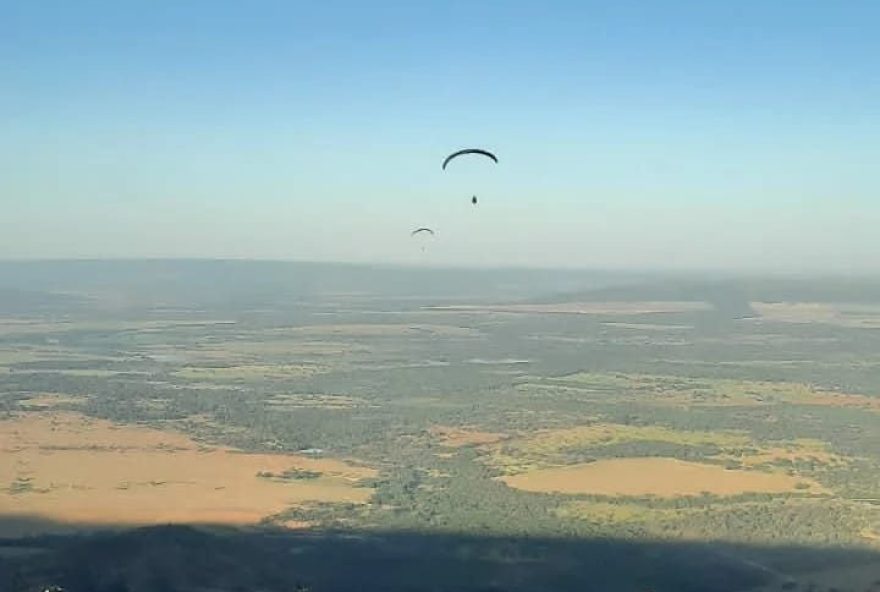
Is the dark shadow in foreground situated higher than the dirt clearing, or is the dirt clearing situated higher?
the dark shadow in foreground

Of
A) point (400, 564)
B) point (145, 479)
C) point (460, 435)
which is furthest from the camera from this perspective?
point (460, 435)

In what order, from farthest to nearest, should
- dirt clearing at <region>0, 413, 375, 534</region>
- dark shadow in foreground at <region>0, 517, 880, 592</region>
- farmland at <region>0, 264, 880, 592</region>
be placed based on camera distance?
dirt clearing at <region>0, 413, 375, 534</region>
farmland at <region>0, 264, 880, 592</region>
dark shadow in foreground at <region>0, 517, 880, 592</region>

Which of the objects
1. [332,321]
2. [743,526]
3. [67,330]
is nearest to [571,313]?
[332,321]

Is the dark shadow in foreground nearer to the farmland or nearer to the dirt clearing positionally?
the farmland

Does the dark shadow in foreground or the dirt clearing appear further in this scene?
the dirt clearing

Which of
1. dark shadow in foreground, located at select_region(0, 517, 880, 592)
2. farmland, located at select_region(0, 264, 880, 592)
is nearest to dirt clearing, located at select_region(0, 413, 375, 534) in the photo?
farmland, located at select_region(0, 264, 880, 592)

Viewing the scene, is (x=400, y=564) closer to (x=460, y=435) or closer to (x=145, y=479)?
(x=145, y=479)

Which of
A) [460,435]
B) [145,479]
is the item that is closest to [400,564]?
[145,479]

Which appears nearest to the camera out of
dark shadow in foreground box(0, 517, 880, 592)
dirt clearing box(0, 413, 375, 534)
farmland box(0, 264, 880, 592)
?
dark shadow in foreground box(0, 517, 880, 592)

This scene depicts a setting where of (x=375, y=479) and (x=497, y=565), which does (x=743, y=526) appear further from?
(x=375, y=479)
